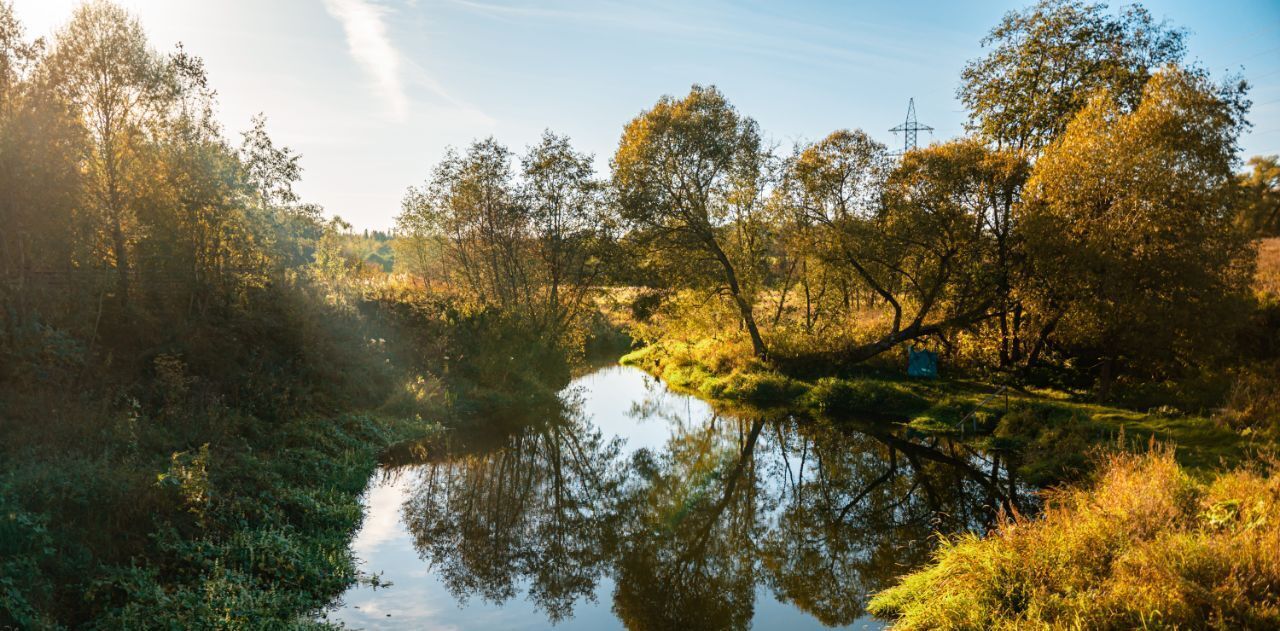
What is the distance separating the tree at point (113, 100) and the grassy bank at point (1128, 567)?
17.5m

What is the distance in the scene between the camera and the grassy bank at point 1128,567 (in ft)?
21.5

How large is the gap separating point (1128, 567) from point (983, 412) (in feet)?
43.7

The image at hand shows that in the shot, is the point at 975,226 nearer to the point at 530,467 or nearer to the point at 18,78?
the point at 530,467

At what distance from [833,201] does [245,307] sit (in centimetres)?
2157

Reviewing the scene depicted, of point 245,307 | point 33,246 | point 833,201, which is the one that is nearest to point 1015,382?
point 833,201

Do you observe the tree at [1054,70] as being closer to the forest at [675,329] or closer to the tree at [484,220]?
the forest at [675,329]

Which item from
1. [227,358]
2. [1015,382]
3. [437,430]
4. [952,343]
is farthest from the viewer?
[952,343]

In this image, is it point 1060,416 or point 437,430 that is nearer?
point 1060,416

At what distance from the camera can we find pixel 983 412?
19.7 meters

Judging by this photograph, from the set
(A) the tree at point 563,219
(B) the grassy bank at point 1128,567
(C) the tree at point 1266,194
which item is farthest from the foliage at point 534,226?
(C) the tree at point 1266,194

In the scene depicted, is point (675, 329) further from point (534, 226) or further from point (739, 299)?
point (534, 226)

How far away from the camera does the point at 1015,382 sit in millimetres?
22812

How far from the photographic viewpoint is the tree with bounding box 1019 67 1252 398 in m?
16.0

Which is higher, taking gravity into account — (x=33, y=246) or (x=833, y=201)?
(x=833, y=201)
